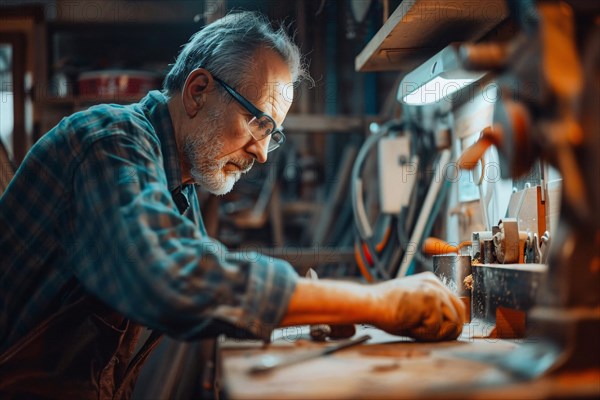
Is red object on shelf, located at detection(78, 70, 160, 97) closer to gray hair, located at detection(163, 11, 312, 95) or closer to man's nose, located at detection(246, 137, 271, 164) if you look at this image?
gray hair, located at detection(163, 11, 312, 95)

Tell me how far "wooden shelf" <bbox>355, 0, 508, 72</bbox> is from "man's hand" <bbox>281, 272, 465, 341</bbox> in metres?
0.93

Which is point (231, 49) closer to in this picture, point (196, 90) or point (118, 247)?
point (196, 90)

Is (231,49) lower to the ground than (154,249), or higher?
higher

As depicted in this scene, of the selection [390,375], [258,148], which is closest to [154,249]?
[390,375]

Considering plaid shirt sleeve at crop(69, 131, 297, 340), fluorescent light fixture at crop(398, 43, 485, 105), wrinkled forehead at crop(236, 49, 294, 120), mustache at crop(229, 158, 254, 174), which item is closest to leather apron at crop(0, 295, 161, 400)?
plaid shirt sleeve at crop(69, 131, 297, 340)

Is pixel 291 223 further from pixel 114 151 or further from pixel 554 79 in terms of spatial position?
pixel 554 79

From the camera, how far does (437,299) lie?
1400 millimetres

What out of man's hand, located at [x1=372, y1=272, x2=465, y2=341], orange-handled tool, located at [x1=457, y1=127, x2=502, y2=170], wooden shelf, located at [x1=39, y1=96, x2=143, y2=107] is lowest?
man's hand, located at [x1=372, y1=272, x2=465, y2=341]

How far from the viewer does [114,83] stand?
391 centimetres

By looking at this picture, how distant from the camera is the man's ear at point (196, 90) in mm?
1946

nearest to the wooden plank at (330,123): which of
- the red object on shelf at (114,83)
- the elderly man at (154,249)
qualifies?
the red object on shelf at (114,83)

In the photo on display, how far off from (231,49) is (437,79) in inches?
28.9

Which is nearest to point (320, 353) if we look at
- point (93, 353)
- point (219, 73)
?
point (93, 353)

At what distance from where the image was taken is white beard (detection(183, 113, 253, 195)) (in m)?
1.94
